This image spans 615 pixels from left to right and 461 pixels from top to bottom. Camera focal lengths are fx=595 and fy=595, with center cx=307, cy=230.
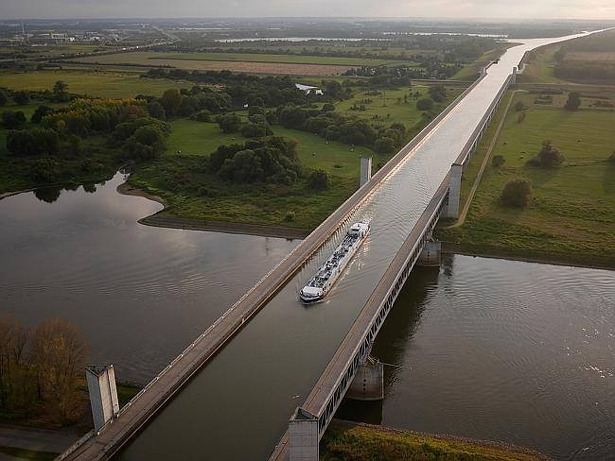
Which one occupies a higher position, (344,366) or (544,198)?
(344,366)

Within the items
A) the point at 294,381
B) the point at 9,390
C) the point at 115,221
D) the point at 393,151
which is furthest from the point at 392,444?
the point at 393,151

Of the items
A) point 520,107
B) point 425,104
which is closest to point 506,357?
point 425,104

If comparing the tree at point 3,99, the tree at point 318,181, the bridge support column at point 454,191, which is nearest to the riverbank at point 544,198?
the bridge support column at point 454,191

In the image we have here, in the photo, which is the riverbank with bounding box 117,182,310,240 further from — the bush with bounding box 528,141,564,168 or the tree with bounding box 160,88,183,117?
the tree with bounding box 160,88,183,117

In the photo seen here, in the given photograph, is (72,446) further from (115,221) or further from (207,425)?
(115,221)

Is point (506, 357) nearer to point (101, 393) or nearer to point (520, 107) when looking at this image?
point (101, 393)
